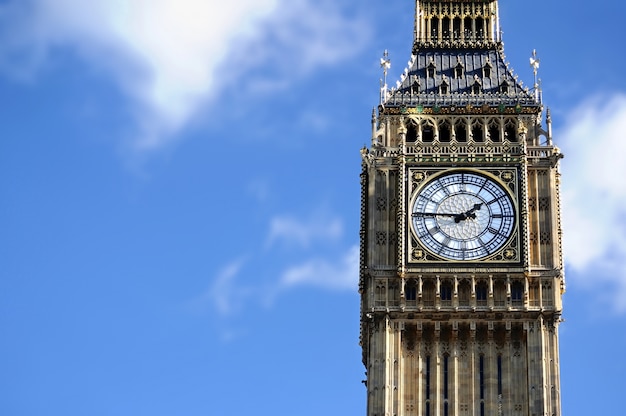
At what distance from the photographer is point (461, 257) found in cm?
7300

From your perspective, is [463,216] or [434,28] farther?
[434,28]

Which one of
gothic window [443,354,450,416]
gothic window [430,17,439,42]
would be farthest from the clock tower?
gothic window [430,17,439,42]

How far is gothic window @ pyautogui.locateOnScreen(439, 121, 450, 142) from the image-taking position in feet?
253

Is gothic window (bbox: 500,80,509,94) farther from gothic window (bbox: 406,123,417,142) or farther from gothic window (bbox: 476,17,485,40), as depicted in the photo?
gothic window (bbox: 406,123,417,142)

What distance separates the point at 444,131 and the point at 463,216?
4.87 meters

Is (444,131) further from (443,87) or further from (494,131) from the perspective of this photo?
(443,87)

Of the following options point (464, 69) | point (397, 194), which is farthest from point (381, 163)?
point (464, 69)

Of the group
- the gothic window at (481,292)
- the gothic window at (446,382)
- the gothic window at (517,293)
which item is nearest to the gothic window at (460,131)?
the gothic window at (481,292)

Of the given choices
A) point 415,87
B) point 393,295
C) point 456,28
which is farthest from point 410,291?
point 456,28

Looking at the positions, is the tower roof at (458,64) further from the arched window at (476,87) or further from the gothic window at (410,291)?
the gothic window at (410,291)

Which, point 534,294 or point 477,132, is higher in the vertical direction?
point 477,132

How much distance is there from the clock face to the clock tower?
39mm

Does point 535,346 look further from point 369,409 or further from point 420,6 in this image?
point 420,6

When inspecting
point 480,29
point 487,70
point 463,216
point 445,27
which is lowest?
point 463,216
